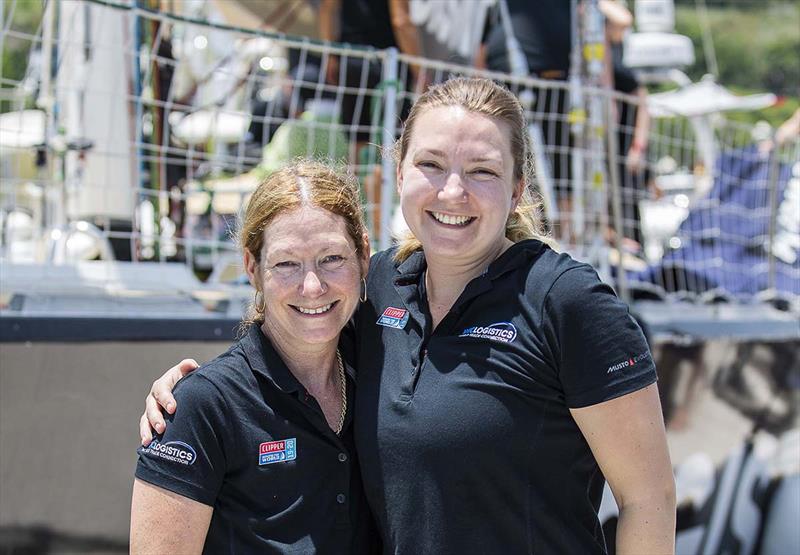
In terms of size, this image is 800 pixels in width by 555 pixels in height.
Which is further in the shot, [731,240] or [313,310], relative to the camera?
[731,240]

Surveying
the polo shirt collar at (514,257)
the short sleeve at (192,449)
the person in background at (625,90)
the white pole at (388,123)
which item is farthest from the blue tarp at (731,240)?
the short sleeve at (192,449)

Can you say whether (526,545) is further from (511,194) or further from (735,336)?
(735,336)

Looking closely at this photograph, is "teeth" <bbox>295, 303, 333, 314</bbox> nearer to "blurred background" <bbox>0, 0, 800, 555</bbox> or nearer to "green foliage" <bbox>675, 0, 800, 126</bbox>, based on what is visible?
"blurred background" <bbox>0, 0, 800, 555</bbox>

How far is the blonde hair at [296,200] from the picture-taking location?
2.01 meters

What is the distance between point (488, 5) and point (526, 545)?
3504 mm

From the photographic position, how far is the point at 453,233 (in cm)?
198

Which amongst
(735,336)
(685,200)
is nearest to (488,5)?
(735,336)

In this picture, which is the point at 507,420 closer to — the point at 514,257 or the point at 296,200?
the point at 514,257

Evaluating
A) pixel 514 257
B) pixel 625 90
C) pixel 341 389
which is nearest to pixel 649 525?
pixel 514 257

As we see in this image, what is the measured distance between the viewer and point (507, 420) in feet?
6.00

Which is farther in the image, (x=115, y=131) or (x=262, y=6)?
(x=262, y=6)

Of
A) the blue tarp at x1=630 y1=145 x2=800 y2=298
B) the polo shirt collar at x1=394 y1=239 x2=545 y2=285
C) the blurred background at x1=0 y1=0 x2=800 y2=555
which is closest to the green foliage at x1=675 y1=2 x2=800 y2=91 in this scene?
the blue tarp at x1=630 y1=145 x2=800 y2=298

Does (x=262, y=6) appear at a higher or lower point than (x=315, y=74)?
higher

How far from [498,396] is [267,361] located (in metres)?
0.48
